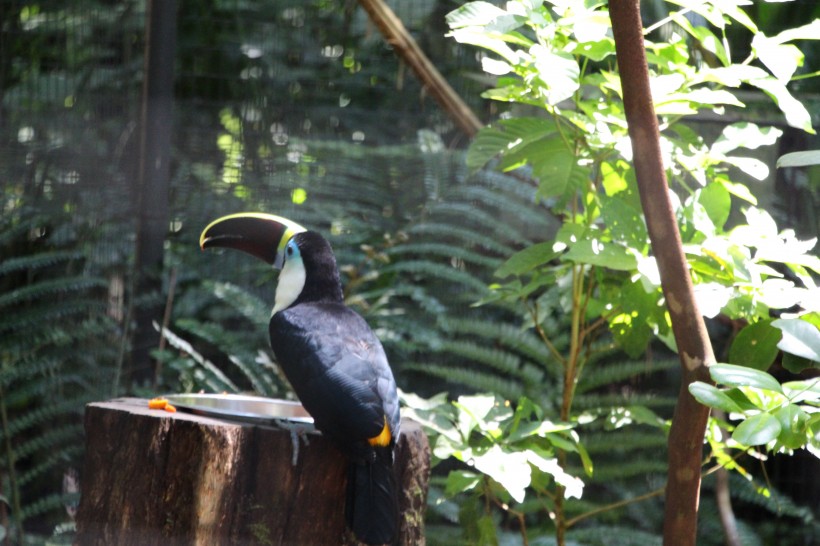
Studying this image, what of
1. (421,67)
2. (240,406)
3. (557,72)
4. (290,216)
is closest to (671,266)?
(557,72)

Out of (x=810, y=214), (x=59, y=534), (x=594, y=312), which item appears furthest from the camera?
(x=810, y=214)

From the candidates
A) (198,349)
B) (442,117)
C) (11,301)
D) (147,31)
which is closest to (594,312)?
(442,117)

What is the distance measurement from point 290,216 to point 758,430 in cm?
150

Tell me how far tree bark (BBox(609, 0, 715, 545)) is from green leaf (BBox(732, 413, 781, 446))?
12cm

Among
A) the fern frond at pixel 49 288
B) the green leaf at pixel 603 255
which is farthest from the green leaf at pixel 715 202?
the fern frond at pixel 49 288

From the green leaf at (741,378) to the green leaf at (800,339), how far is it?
3 centimetres

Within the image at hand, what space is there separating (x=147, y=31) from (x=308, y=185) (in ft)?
1.63

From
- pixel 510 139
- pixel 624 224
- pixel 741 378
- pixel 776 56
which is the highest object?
pixel 776 56

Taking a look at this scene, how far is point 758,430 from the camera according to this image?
90 cm

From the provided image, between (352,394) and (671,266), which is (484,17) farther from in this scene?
(352,394)

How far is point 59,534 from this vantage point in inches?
82.5

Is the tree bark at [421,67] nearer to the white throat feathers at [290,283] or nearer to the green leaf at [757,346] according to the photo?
the white throat feathers at [290,283]

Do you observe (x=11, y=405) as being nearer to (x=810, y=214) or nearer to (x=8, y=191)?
(x=8, y=191)

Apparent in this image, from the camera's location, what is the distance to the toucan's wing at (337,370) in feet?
4.11
